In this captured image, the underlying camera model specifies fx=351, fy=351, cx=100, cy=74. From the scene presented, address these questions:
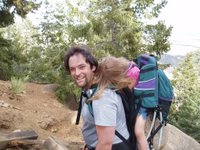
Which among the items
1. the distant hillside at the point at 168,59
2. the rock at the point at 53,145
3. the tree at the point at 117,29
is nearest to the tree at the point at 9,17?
the tree at the point at 117,29

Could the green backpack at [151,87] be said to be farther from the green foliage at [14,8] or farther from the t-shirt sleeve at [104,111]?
the green foliage at [14,8]

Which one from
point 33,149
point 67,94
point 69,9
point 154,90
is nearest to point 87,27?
point 69,9

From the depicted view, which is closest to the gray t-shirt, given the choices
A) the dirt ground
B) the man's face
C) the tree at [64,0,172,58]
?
the man's face

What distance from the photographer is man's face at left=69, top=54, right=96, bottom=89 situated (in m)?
2.12

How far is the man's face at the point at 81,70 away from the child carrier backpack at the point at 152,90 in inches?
12.8

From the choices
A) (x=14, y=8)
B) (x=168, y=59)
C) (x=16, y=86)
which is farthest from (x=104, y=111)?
(x=168, y=59)

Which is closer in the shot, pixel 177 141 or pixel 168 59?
pixel 177 141

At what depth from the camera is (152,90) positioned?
229 centimetres

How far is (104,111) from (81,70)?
0.30 m

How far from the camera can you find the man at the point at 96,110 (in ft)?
6.55

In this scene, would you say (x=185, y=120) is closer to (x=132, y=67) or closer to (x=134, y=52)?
(x=134, y=52)

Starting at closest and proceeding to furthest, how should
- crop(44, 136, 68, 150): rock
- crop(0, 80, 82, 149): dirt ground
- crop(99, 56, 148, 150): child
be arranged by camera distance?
crop(99, 56, 148, 150): child, crop(44, 136, 68, 150): rock, crop(0, 80, 82, 149): dirt ground

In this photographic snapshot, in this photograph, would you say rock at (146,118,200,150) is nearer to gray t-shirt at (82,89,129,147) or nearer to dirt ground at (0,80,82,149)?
dirt ground at (0,80,82,149)

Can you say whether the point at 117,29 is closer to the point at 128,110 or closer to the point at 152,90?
the point at 152,90
